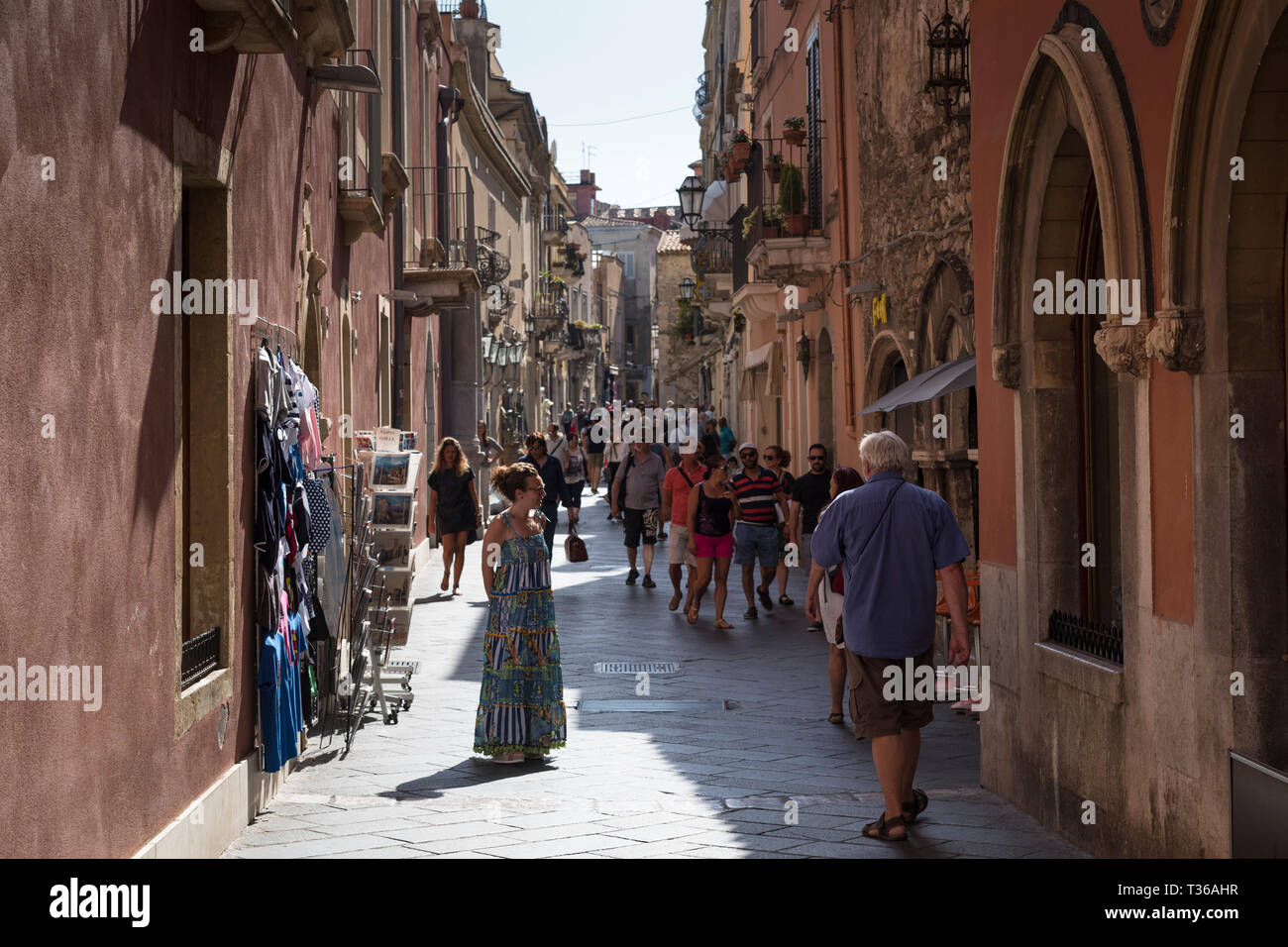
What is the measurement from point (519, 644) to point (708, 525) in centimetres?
626

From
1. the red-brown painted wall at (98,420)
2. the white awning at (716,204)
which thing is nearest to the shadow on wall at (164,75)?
the red-brown painted wall at (98,420)

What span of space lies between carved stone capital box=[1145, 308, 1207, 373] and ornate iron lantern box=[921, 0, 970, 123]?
699cm

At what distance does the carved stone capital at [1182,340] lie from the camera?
5.50 m

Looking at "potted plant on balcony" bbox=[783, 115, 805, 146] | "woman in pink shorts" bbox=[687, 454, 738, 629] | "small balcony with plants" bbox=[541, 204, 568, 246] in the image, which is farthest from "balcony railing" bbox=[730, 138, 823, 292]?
"small balcony with plants" bbox=[541, 204, 568, 246]

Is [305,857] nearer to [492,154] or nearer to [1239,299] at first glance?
[1239,299]

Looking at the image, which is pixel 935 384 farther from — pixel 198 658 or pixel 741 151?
pixel 741 151

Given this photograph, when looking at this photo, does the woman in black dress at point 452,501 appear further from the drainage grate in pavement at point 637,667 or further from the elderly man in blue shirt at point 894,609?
the elderly man in blue shirt at point 894,609

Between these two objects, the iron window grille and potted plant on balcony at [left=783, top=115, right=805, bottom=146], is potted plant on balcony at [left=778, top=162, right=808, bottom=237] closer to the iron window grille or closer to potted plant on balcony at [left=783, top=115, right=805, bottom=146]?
potted plant on balcony at [left=783, top=115, right=805, bottom=146]

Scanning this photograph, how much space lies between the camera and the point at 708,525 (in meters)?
14.9

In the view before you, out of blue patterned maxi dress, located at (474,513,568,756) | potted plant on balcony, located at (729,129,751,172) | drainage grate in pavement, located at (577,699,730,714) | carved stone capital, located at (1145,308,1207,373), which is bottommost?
drainage grate in pavement, located at (577,699,730,714)

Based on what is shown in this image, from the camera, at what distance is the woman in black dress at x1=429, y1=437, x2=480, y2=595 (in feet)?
56.2

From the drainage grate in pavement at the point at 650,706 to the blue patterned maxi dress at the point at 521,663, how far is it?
149 centimetres
